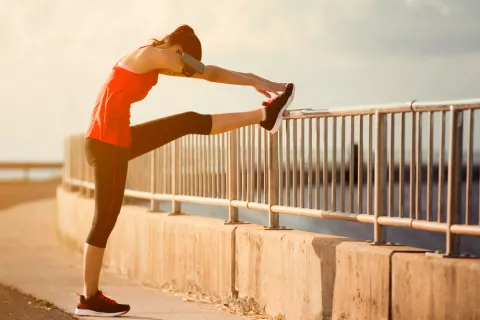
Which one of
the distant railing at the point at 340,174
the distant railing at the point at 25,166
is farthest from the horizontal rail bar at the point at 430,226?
the distant railing at the point at 25,166

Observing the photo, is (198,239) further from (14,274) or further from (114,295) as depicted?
(14,274)

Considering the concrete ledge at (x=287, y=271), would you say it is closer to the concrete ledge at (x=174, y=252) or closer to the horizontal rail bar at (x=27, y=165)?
the concrete ledge at (x=174, y=252)

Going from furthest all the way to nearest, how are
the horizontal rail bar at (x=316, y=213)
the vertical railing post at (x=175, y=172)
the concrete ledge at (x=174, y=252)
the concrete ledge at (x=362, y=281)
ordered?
the vertical railing post at (x=175, y=172)
the concrete ledge at (x=174, y=252)
the horizontal rail bar at (x=316, y=213)
the concrete ledge at (x=362, y=281)

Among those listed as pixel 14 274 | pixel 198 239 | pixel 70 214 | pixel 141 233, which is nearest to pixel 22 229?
pixel 70 214

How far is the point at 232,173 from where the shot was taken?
8570 mm

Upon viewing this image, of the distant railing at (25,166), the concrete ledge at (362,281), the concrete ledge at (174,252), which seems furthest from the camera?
the distant railing at (25,166)

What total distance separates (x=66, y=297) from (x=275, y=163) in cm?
260

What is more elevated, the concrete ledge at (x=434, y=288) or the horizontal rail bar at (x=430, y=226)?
the horizontal rail bar at (x=430, y=226)

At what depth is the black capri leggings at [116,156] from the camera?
703 cm

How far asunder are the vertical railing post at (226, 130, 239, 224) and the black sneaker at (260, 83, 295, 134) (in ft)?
3.82

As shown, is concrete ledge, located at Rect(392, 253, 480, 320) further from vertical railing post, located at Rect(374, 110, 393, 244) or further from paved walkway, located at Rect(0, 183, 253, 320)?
paved walkway, located at Rect(0, 183, 253, 320)

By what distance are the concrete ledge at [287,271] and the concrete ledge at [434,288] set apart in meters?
0.78

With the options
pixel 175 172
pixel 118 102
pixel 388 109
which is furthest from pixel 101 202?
pixel 175 172

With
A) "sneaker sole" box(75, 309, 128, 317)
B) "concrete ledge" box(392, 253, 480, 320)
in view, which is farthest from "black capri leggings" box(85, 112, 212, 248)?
"concrete ledge" box(392, 253, 480, 320)
